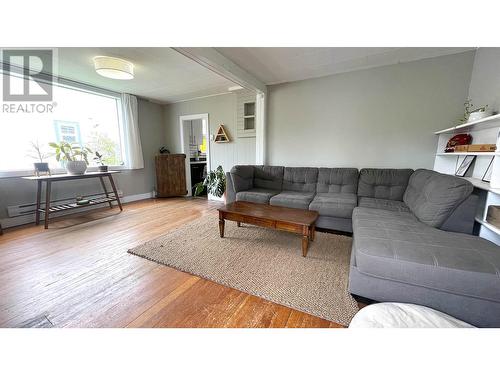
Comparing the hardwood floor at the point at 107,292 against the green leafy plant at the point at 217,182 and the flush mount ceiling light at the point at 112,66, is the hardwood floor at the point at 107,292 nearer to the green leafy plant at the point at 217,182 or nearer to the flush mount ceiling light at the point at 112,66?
the green leafy plant at the point at 217,182

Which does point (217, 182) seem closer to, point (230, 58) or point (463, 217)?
point (230, 58)

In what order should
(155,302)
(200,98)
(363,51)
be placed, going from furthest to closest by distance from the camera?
(200,98)
(363,51)
(155,302)

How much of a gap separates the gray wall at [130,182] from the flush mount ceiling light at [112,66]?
6.22 ft

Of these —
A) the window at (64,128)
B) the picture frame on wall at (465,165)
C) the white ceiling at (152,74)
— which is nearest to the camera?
the picture frame on wall at (465,165)

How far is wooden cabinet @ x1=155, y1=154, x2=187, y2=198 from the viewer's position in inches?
173

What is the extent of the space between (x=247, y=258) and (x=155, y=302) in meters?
0.84

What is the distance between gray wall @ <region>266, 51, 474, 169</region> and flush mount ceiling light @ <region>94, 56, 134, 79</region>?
227cm

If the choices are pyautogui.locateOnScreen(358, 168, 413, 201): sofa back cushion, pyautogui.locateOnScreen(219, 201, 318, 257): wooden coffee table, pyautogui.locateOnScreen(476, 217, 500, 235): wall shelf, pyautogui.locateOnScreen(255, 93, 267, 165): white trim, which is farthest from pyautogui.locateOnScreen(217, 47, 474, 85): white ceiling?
pyautogui.locateOnScreen(476, 217, 500, 235): wall shelf

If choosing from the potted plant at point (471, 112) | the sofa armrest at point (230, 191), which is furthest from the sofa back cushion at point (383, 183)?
the sofa armrest at point (230, 191)

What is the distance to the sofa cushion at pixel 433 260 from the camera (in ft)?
3.13

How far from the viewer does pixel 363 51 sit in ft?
7.56

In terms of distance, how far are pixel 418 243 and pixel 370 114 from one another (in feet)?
7.67
